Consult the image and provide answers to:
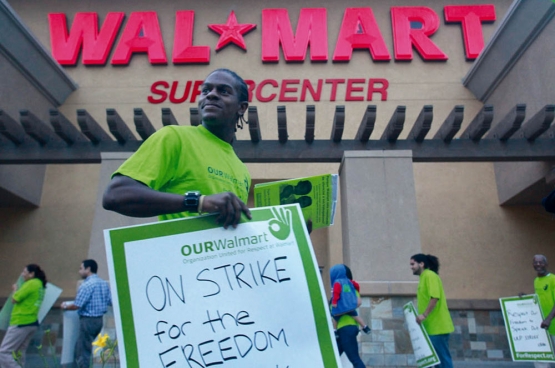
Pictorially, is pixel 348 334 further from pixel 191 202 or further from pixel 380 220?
pixel 191 202

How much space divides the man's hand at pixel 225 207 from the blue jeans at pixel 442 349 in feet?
15.8

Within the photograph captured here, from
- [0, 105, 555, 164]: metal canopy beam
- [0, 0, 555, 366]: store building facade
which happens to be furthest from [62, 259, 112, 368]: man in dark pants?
[0, 105, 555, 164]: metal canopy beam

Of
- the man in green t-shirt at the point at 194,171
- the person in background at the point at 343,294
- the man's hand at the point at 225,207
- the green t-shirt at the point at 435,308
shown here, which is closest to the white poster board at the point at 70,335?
the person in background at the point at 343,294

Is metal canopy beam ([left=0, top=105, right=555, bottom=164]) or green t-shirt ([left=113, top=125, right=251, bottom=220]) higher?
metal canopy beam ([left=0, top=105, right=555, bottom=164])

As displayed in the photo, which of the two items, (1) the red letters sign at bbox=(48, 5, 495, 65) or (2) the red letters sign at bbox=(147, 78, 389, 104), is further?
(1) the red letters sign at bbox=(48, 5, 495, 65)

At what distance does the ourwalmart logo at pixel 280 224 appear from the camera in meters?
1.52

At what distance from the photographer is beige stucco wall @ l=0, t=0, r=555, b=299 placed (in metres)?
9.25

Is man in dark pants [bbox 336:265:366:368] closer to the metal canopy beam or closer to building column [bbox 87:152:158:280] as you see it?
the metal canopy beam

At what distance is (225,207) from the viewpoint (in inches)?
56.8

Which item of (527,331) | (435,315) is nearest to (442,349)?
(435,315)

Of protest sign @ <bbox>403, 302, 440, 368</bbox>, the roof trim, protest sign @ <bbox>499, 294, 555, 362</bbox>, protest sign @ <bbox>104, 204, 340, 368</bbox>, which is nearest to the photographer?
protest sign @ <bbox>104, 204, 340, 368</bbox>

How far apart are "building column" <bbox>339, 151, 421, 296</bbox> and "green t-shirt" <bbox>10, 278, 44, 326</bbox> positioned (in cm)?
456

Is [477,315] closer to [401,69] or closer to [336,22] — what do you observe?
[401,69]

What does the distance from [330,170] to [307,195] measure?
7.39 meters
